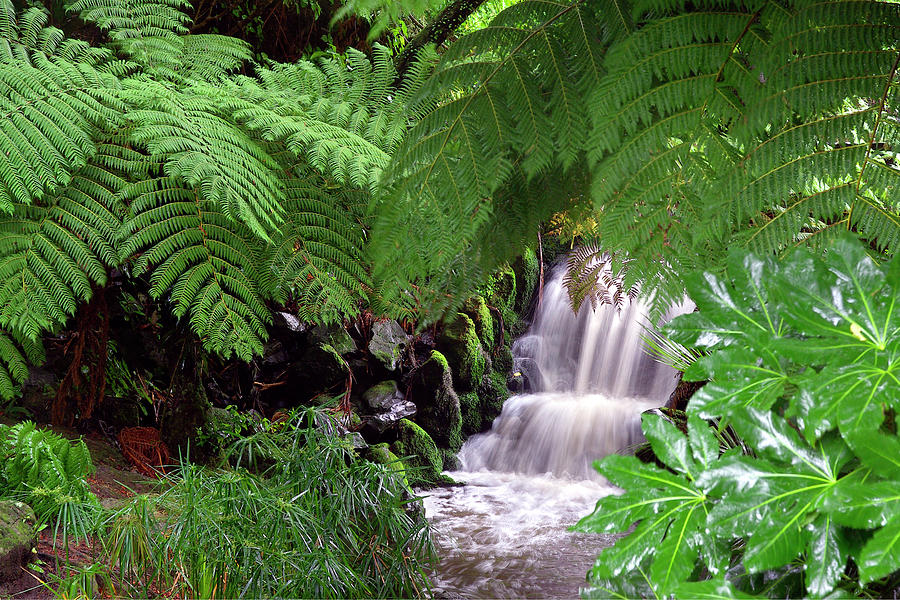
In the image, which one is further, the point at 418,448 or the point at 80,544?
the point at 418,448

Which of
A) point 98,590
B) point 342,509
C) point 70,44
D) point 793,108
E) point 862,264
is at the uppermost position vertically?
point 70,44

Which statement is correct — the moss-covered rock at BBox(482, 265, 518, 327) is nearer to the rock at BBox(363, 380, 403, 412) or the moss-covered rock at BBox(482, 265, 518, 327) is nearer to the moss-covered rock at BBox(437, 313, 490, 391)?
the moss-covered rock at BBox(437, 313, 490, 391)

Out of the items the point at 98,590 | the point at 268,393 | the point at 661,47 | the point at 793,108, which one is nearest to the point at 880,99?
the point at 793,108

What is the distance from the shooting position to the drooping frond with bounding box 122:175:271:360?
2.13 metres

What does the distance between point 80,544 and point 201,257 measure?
3.63 feet

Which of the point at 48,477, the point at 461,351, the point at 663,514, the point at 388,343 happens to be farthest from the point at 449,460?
the point at 663,514

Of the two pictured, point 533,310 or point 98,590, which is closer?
point 98,590

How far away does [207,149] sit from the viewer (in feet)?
6.61

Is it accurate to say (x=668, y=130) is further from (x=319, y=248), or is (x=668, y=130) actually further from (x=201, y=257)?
(x=201, y=257)

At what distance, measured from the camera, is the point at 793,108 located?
1029 millimetres

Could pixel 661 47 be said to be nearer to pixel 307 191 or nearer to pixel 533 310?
pixel 307 191

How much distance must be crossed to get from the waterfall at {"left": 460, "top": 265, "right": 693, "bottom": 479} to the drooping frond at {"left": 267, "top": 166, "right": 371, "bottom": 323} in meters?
3.21

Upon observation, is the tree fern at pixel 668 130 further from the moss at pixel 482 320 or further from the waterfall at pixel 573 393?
the moss at pixel 482 320

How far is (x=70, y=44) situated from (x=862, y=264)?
274 cm
